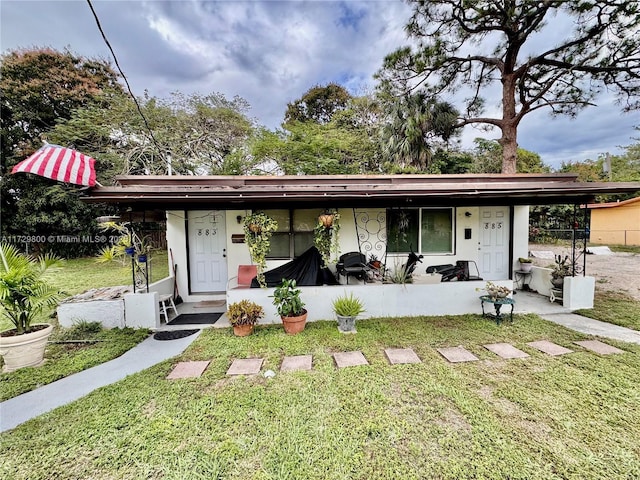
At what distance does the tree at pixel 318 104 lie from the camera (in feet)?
59.5

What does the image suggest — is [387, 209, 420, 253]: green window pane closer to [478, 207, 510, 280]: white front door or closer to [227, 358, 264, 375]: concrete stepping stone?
[478, 207, 510, 280]: white front door

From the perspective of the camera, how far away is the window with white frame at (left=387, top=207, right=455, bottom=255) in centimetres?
665

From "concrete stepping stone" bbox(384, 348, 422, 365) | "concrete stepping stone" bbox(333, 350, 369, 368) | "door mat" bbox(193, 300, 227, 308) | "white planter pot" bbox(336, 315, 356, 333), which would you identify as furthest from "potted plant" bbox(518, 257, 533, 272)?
"door mat" bbox(193, 300, 227, 308)

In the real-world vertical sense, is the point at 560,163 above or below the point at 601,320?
above

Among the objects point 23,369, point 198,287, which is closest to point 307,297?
point 198,287

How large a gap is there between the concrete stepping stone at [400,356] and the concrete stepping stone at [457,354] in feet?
1.38

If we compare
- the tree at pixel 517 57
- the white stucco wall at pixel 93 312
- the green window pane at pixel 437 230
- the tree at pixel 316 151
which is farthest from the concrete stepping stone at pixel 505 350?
the tree at pixel 316 151

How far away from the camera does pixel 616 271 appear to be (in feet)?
29.7

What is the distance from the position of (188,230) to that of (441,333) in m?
6.02

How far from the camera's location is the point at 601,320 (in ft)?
15.9

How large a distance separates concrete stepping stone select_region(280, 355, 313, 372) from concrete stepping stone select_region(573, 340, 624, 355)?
3.97 meters

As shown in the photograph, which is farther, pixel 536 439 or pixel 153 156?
pixel 153 156

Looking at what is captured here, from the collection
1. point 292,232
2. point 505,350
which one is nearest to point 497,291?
point 505,350

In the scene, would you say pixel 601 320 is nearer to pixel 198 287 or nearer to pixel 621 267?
pixel 621 267
